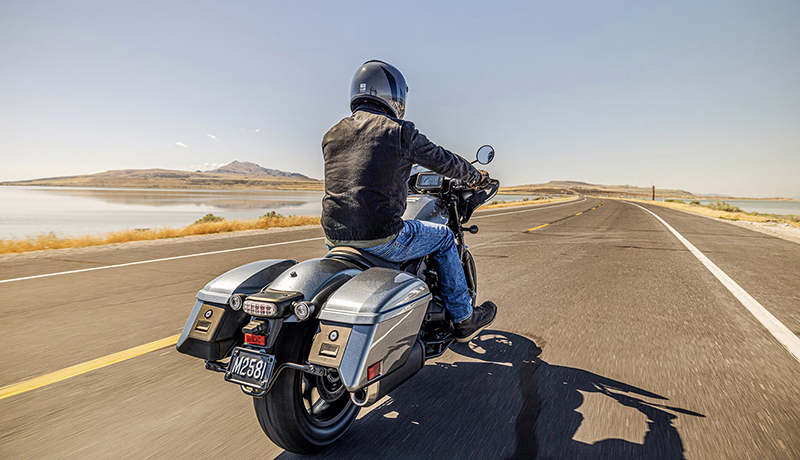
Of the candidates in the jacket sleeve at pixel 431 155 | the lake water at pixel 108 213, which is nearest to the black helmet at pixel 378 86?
the jacket sleeve at pixel 431 155

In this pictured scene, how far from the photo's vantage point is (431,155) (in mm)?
2723

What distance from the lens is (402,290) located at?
2.09 m

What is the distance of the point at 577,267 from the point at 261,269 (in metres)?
6.51

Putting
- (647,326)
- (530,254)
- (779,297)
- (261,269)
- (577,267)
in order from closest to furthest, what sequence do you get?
1. (261,269)
2. (647,326)
3. (779,297)
4. (577,267)
5. (530,254)

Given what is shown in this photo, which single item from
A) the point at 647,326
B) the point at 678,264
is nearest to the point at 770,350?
the point at 647,326

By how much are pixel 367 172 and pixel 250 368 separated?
1.24 m

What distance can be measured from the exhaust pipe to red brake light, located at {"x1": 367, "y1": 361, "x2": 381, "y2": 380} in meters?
0.04

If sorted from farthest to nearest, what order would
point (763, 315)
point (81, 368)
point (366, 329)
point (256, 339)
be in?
point (763, 315)
point (81, 368)
point (256, 339)
point (366, 329)

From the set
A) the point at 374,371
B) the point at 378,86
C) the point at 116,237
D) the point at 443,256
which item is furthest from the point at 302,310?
the point at 116,237

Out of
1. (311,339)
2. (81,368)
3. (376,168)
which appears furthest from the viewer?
(81,368)

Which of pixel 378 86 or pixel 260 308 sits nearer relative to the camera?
pixel 260 308

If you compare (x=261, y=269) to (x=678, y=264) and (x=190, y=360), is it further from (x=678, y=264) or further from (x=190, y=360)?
(x=678, y=264)

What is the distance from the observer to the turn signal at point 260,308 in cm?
186

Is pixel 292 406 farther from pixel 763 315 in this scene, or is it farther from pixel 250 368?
pixel 763 315
